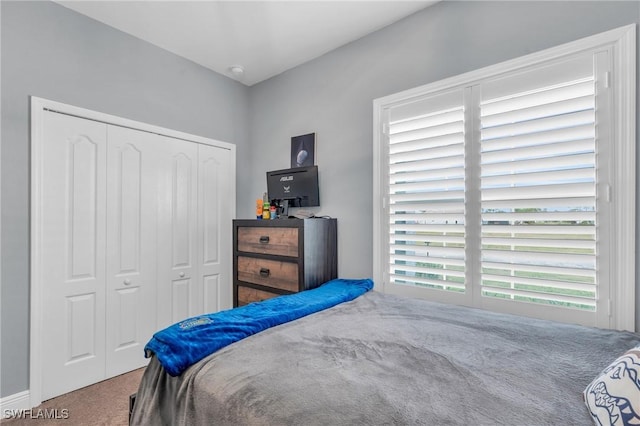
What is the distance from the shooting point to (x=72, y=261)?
2264 millimetres

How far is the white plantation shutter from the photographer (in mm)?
1997

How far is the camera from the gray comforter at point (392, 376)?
2.74 ft

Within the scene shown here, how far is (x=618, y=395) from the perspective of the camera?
75 cm

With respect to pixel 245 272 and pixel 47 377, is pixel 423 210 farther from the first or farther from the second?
pixel 47 377

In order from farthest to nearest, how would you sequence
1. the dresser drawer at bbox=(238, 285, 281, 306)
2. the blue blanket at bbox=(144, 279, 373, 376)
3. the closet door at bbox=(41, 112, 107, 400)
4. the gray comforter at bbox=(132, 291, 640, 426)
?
1. the dresser drawer at bbox=(238, 285, 281, 306)
2. the closet door at bbox=(41, 112, 107, 400)
3. the blue blanket at bbox=(144, 279, 373, 376)
4. the gray comforter at bbox=(132, 291, 640, 426)

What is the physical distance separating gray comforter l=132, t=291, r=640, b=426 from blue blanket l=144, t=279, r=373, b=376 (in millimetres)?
46

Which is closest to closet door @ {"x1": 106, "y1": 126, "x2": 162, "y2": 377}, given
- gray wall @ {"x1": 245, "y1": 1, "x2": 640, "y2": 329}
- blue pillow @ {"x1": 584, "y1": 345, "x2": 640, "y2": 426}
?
gray wall @ {"x1": 245, "y1": 1, "x2": 640, "y2": 329}

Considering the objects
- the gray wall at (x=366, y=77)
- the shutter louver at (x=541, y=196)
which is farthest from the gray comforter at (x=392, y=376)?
the gray wall at (x=366, y=77)

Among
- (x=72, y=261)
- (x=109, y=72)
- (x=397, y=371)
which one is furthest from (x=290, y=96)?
(x=397, y=371)

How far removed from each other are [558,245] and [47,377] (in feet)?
10.8

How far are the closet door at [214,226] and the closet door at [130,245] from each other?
454mm

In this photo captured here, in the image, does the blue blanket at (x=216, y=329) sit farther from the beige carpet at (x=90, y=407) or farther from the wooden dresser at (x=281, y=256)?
the beige carpet at (x=90, y=407)

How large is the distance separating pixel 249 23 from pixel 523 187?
2.22 meters

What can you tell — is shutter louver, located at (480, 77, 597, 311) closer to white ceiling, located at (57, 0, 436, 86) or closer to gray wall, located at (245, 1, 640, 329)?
gray wall, located at (245, 1, 640, 329)
